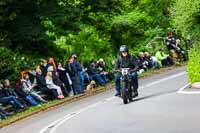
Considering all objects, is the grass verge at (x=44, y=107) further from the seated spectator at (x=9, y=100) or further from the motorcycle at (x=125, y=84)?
the motorcycle at (x=125, y=84)

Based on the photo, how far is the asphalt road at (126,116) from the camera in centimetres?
1794

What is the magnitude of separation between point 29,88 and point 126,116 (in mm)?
7030

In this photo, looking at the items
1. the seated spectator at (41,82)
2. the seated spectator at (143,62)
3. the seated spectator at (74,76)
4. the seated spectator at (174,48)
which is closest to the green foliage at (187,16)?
the seated spectator at (74,76)

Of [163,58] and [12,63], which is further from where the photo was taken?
[163,58]

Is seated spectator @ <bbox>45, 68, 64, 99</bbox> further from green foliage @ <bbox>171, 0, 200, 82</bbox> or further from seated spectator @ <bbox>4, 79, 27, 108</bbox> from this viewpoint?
green foliage @ <bbox>171, 0, 200, 82</bbox>

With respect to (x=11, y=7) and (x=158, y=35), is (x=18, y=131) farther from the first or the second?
(x=158, y=35)

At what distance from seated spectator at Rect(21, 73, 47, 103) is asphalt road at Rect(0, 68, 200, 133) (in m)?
1.29

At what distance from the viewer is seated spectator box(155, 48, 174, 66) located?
39.1 m

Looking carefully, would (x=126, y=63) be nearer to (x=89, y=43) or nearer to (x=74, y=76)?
(x=74, y=76)

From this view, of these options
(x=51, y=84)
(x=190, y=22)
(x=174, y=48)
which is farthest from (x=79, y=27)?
(x=190, y=22)

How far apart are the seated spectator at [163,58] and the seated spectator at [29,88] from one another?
13.2 m

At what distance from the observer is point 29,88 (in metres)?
26.5

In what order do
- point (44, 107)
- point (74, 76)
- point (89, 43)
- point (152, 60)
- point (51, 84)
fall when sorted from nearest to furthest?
1. point (44, 107)
2. point (51, 84)
3. point (74, 76)
4. point (152, 60)
5. point (89, 43)

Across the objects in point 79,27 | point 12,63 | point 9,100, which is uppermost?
point 79,27
